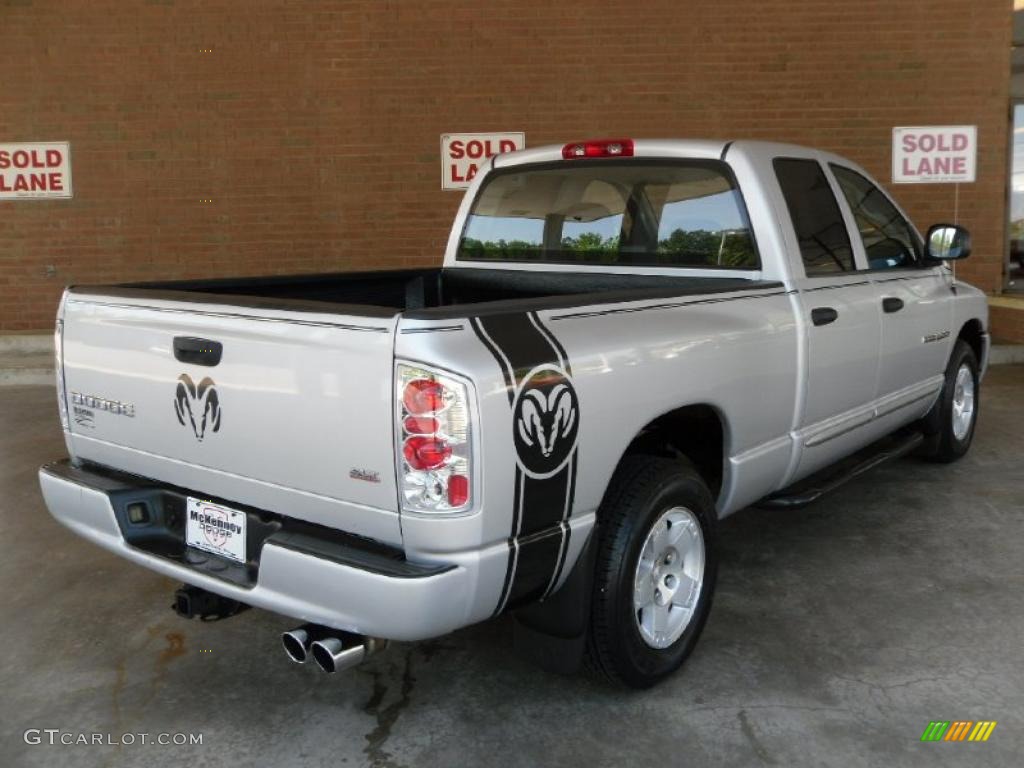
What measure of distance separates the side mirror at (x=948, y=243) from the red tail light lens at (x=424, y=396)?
3.76 meters

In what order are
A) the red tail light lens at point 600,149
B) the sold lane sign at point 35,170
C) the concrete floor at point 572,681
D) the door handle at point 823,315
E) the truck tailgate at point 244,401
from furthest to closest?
the sold lane sign at point 35,170 < the red tail light lens at point 600,149 < the door handle at point 823,315 < the concrete floor at point 572,681 < the truck tailgate at point 244,401

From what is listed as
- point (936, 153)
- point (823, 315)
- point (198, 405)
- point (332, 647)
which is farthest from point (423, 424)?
point (936, 153)

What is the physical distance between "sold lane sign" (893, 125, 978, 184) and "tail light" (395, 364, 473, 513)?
9.39 m

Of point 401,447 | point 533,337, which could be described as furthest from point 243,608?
point 533,337

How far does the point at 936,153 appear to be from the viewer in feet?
34.7

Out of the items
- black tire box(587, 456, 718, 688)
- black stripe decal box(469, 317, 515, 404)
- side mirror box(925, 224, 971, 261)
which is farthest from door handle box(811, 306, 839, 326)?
black stripe decal box(469, 317, 515, 404)

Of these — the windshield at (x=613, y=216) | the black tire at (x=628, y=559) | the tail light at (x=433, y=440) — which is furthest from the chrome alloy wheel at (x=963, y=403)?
the tail light at (x=433, y=440)

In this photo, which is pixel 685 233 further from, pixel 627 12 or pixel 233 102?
pixel 233 102

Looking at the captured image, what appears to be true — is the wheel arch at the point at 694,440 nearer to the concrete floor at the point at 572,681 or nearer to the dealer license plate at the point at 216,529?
the concrete floor at the point at 572,681

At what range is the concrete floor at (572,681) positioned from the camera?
3084mm

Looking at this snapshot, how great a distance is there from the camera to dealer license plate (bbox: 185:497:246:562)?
119 inches

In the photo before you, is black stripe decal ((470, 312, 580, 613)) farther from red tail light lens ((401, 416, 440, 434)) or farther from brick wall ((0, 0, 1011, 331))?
brick wall ((0, 0, 1011, 331))

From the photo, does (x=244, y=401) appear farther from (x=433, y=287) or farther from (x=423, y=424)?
(x=433, y=287)

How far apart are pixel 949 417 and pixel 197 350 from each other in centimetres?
473
